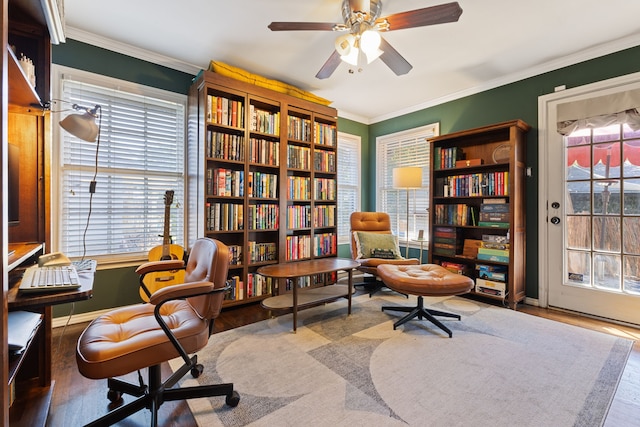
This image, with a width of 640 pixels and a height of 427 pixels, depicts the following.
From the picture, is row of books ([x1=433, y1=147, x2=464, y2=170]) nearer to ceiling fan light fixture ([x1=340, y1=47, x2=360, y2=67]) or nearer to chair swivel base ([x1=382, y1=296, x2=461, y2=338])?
chair swivel base ([x1=382, y1=296, x2=461, y2=338])

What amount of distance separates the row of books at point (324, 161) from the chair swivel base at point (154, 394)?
101 inches

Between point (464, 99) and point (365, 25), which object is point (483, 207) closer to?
point (464, 99)

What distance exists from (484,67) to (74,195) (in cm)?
414

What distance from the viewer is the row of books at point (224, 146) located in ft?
8.92

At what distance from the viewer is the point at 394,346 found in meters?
2.05

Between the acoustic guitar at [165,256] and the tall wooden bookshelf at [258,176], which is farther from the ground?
the tall wooden bookshelf at [258,176]

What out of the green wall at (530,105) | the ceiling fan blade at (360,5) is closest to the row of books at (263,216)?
the ceiling fan blade at (360,5)

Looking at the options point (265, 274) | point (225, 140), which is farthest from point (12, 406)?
point (225, 140)

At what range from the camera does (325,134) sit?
141 inches

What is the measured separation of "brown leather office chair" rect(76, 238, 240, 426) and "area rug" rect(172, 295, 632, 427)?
0.22m

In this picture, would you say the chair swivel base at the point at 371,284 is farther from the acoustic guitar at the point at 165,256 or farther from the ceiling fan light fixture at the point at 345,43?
the ceiling fan light fixture at the point at 345,43

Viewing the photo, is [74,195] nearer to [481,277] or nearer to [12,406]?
[12,406]

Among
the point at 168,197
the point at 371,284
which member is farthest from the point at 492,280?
the point at 168,197

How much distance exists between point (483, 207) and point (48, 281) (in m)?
3.55
